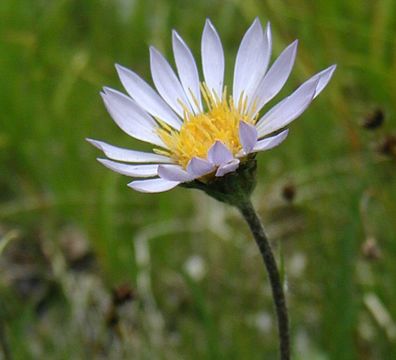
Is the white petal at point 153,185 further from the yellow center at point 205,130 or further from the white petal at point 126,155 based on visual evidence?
the yellow center at point 205,130

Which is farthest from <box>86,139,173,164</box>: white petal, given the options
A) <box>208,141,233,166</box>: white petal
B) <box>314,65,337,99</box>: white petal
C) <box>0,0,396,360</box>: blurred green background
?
<box>0,0,396,360</box>: blurred green background

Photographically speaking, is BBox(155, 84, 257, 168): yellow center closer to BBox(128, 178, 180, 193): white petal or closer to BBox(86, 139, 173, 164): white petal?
BBox(86, 139, 173, 164): white petal

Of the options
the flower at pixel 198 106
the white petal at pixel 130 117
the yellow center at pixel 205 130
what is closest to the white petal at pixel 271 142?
the flower at pixel 198 106

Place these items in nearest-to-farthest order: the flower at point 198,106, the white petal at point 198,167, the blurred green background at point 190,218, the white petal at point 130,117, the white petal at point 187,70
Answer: the white petal at point 198,167, the flower at point 198,106, the white petal at point 130,117, the white petal at point 187,70, the blurred green background at point 190,218

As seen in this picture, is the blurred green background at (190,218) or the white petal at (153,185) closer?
the white petal at (153,185)

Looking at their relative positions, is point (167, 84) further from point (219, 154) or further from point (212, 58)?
point (219, 154)

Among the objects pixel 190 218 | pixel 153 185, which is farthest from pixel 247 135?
Result: pixel 190 218

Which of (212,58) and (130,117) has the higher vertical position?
(212,58)
